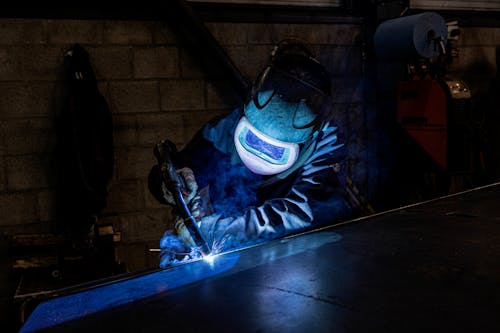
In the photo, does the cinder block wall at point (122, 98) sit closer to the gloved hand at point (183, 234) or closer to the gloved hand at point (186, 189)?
the gloved hand at point (186, 189)

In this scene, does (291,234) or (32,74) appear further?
(32,74)

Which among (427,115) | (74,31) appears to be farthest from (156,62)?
(427,115)

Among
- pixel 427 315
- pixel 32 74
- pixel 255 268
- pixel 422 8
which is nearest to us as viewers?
pixel 427 315

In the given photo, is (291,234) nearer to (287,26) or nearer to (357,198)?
(357,198)

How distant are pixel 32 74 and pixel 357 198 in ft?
8.83

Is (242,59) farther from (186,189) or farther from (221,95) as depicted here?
(186,189)

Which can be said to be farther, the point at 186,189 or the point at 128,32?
the point at 128,32

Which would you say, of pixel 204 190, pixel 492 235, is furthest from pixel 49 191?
pixel 492 235

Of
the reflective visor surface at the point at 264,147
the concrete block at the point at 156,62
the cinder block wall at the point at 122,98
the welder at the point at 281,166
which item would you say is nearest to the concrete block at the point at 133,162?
the cinder block wall at the point at 122,98

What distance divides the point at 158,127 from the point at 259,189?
1.68m

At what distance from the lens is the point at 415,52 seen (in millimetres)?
4496

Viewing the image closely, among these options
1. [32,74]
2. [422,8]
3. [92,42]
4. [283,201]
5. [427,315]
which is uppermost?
[422,8]

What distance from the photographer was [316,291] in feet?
4.96

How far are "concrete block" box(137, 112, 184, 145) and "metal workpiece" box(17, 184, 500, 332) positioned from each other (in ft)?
7.33
